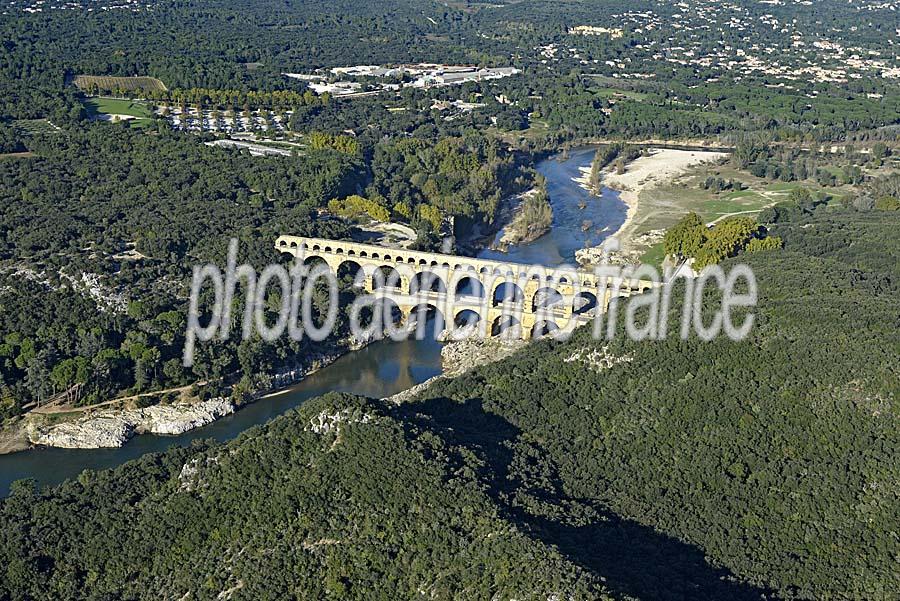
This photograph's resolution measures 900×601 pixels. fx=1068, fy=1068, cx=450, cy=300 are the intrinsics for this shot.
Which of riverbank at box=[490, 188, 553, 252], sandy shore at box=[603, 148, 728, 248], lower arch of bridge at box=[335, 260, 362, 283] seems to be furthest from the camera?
sandy shore at box=[603, 148, 728, 248]

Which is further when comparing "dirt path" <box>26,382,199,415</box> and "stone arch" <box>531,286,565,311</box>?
"stone arch" <box>531,286,565,311</box>

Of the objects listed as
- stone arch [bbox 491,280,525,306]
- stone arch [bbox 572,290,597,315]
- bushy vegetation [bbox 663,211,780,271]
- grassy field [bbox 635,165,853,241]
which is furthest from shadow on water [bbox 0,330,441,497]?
grassy field [bbox 635,165,853,241]

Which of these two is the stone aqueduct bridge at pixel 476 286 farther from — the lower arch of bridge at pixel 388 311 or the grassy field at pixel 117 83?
the grassy field at pixel 117 83

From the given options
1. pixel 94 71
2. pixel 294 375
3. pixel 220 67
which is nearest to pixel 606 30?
pixel 220 67

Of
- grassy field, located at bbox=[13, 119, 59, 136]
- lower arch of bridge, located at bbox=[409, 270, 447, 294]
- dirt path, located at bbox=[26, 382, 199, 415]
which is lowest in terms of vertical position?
dirt path, located at bbox=[26, 382, 199, 415]

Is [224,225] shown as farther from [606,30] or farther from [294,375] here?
[606,30]

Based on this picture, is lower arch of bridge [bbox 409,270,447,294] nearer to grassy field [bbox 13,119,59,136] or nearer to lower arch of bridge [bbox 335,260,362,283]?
lower arch of bridge [bbox 335,260,362,283]

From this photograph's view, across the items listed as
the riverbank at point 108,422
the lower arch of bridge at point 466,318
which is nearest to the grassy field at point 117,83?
the lower arch of bridge at point 466,318

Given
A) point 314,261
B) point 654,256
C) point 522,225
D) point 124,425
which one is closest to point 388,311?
point 314,261

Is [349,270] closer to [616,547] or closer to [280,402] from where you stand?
[280,402]
